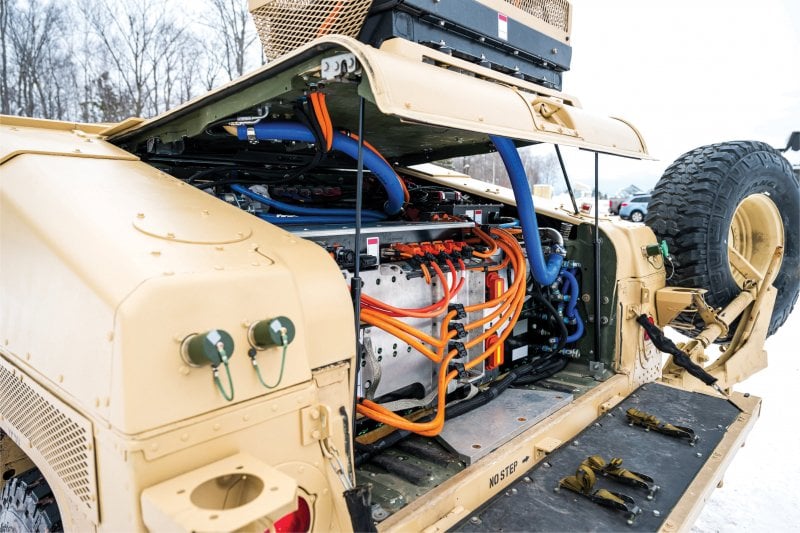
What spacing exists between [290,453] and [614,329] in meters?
2.55

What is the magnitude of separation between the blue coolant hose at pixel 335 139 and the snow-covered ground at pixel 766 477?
264 centimetres

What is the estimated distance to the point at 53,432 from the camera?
1.61m

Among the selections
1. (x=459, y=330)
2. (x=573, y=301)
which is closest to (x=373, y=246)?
(x=459, y=330)

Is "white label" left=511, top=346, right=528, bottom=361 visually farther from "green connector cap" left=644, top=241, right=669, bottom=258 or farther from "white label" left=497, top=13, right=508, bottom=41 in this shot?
"white label" left=497, top=13, right=508, bottom=41

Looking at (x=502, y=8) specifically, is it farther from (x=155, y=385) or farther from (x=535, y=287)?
(x=155, y=385)

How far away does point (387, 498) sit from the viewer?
6.93 feet

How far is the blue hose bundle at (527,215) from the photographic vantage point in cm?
283

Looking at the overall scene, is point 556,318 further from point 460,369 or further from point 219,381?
point 219,381

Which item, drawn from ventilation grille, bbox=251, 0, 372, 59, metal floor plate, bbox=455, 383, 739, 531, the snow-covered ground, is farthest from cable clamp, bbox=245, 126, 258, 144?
the snow-covered ground

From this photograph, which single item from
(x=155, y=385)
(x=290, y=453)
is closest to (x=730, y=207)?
(x=290, y=453)

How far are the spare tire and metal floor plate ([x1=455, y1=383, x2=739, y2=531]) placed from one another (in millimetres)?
855

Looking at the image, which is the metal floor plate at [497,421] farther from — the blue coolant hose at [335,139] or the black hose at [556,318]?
the blue coolant hose at [335,139]

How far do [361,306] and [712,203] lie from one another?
263cm

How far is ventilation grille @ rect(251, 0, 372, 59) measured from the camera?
2.20 metres
